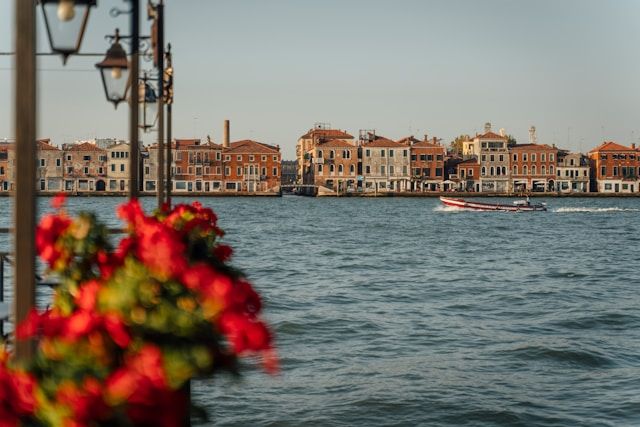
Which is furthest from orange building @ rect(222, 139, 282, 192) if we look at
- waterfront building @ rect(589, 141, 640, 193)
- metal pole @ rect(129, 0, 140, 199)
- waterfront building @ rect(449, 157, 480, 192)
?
metal pole @ rect(129, 0, 140, 199)

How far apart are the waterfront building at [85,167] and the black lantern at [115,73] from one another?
324 feet

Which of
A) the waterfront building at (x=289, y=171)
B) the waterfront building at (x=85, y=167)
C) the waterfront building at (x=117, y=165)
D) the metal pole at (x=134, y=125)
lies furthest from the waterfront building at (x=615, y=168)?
the metal pole at (x=134, y=125)

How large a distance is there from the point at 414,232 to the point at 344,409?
4306 cm

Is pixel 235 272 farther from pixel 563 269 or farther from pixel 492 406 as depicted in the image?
pixel 563 269

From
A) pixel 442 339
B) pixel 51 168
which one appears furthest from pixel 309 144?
pixel 442 339

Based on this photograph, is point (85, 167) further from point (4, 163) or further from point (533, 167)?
point (533, 167)

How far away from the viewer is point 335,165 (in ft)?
346

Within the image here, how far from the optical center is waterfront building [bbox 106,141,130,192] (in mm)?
101750

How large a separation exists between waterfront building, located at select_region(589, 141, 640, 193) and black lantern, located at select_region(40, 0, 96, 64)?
367 feet

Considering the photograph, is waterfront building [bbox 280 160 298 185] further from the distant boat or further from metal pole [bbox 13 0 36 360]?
metal pole [bbox 13 0 36 360]

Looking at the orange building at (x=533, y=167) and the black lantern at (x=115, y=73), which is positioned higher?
the orange building at (x=533, y=167)

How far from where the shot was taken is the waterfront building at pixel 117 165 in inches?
4006

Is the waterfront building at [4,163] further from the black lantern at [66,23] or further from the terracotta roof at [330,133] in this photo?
the black lantern at [66,23]

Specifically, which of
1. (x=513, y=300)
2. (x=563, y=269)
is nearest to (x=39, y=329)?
(x=513, y=300)
